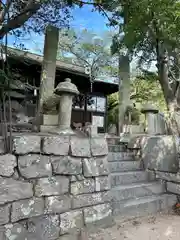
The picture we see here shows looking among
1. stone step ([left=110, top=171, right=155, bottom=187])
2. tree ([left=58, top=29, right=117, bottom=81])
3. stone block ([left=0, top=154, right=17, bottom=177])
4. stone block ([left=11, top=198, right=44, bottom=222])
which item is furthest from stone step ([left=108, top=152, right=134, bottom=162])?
tree ([left=58, top=29, right=117, bottom=81])

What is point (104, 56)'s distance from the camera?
1114 centimetres

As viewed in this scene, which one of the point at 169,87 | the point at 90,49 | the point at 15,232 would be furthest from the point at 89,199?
the point at 90,49

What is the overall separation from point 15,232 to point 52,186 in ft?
1.84

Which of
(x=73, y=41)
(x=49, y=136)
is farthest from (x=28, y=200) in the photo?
(x=73, y=41)

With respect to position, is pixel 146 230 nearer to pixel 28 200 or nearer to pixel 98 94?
pixel 28 200

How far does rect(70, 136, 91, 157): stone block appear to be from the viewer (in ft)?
8.53

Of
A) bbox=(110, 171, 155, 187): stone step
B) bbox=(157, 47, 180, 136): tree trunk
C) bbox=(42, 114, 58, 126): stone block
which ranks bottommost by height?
bbox=(110, 171, 155, 187): stone step

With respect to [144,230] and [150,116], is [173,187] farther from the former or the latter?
[150,116]

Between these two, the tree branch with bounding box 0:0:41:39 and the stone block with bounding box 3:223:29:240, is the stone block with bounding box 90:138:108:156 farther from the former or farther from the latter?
the tree branch with bounding box 0:0:41:39

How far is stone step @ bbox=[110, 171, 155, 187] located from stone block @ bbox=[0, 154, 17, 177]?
168 centimetres

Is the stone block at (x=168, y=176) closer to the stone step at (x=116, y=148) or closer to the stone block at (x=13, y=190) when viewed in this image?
the stone step at (x=116, y=148)

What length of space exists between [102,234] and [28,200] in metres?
1.01

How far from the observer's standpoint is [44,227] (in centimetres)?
230

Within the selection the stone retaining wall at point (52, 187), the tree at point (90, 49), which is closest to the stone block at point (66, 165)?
the stone retaining wall at point (52, 187)
